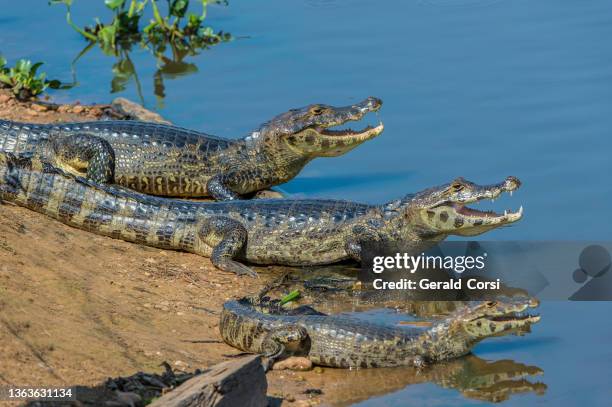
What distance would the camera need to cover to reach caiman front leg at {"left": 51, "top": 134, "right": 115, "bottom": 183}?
10617 millimetres

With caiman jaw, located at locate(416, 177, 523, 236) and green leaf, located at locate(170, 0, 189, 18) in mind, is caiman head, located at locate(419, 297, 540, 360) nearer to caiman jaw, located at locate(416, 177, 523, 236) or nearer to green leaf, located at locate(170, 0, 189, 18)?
caiman jaw, located at locate(416, 177, 523, 236)

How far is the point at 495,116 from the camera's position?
1248 centimetres

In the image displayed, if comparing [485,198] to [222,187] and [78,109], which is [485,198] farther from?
[78,109]

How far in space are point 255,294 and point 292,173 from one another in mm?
2873

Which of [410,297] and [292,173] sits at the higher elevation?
[292,173]

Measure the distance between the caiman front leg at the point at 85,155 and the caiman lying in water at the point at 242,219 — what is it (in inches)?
40.1

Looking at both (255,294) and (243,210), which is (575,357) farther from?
(243,210)

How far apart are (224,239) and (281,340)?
213 centimetres

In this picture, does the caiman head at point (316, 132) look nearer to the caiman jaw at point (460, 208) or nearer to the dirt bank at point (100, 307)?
the caiman jaw at point (460, 208)

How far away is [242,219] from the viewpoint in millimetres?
9625

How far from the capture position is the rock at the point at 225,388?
18.4ft

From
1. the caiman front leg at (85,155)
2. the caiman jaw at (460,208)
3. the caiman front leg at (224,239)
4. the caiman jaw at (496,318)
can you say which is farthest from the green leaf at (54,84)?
the caiman jaw at (496,318)

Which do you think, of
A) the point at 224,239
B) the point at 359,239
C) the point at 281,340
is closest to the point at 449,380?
the point at 281,340

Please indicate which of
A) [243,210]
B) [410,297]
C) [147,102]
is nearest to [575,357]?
[410,297]
